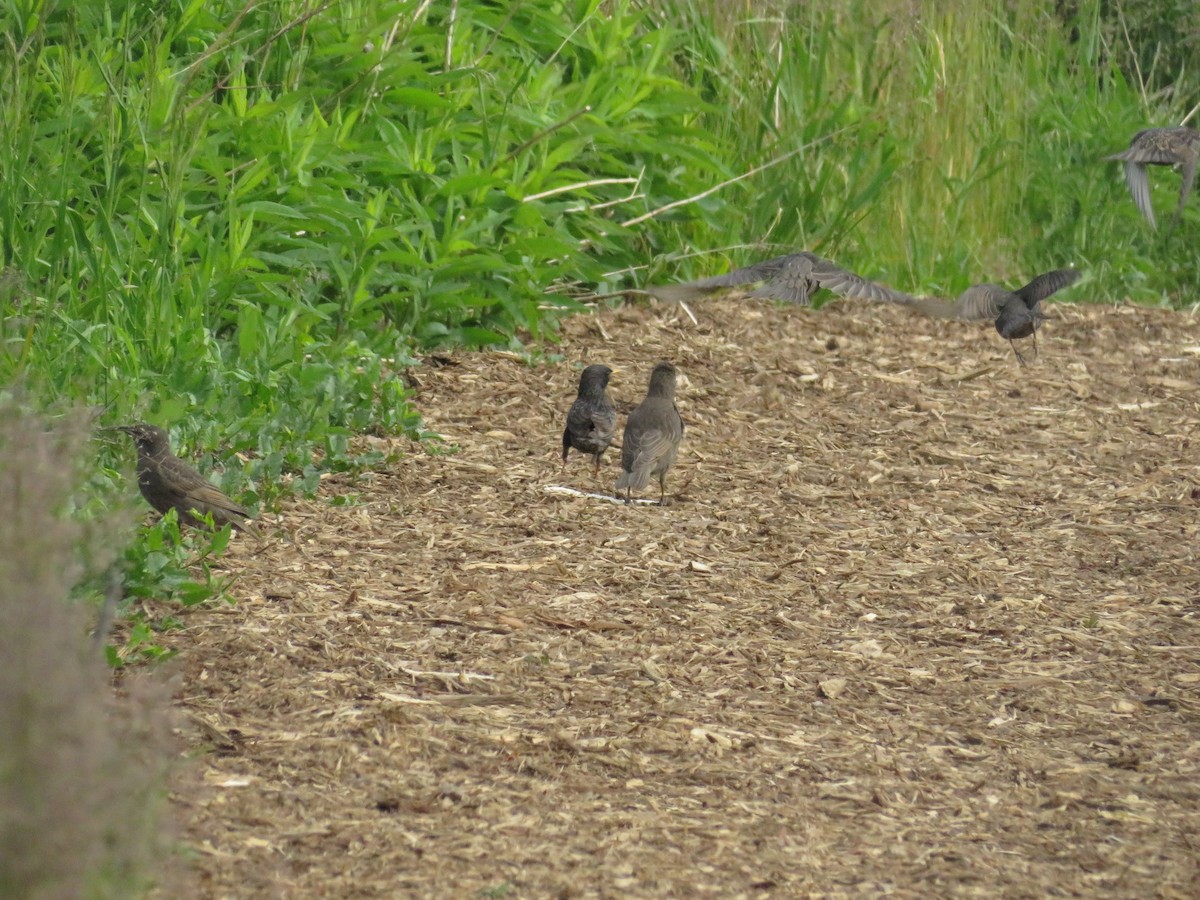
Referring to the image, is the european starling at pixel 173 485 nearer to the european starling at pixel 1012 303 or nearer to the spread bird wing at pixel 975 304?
the spread bird wing at pixel 975 304

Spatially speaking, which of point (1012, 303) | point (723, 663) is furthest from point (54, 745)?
point (1012, 303)

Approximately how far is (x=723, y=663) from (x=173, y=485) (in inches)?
71.4

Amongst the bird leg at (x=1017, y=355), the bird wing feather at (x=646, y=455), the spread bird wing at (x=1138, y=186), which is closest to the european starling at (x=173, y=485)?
the bird wing feather at (x=646, y=455)

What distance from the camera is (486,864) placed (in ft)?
11.2

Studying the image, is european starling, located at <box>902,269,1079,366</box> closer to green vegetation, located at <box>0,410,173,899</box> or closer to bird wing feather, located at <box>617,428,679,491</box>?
bird wing feather, located at <box>617,428,679,491</box>

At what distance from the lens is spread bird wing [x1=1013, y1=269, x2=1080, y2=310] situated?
296 inches

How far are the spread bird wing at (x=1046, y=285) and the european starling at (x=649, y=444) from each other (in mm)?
2056

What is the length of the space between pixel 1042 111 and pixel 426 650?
8019 millimetres

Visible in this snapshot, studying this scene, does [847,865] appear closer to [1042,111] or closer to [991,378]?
[991,378]

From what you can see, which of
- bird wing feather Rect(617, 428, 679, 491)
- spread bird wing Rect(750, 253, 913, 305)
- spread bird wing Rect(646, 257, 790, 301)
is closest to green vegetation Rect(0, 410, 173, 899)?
bird wing feather Rect(617, 428, 679, 491)

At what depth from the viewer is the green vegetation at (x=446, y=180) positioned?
6062 millimetres

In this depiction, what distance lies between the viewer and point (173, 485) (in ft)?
16.5

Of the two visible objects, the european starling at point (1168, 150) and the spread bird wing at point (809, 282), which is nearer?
the spread bird wing at point (809, 282)

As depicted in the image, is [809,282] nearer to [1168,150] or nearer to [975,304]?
[975,304]
